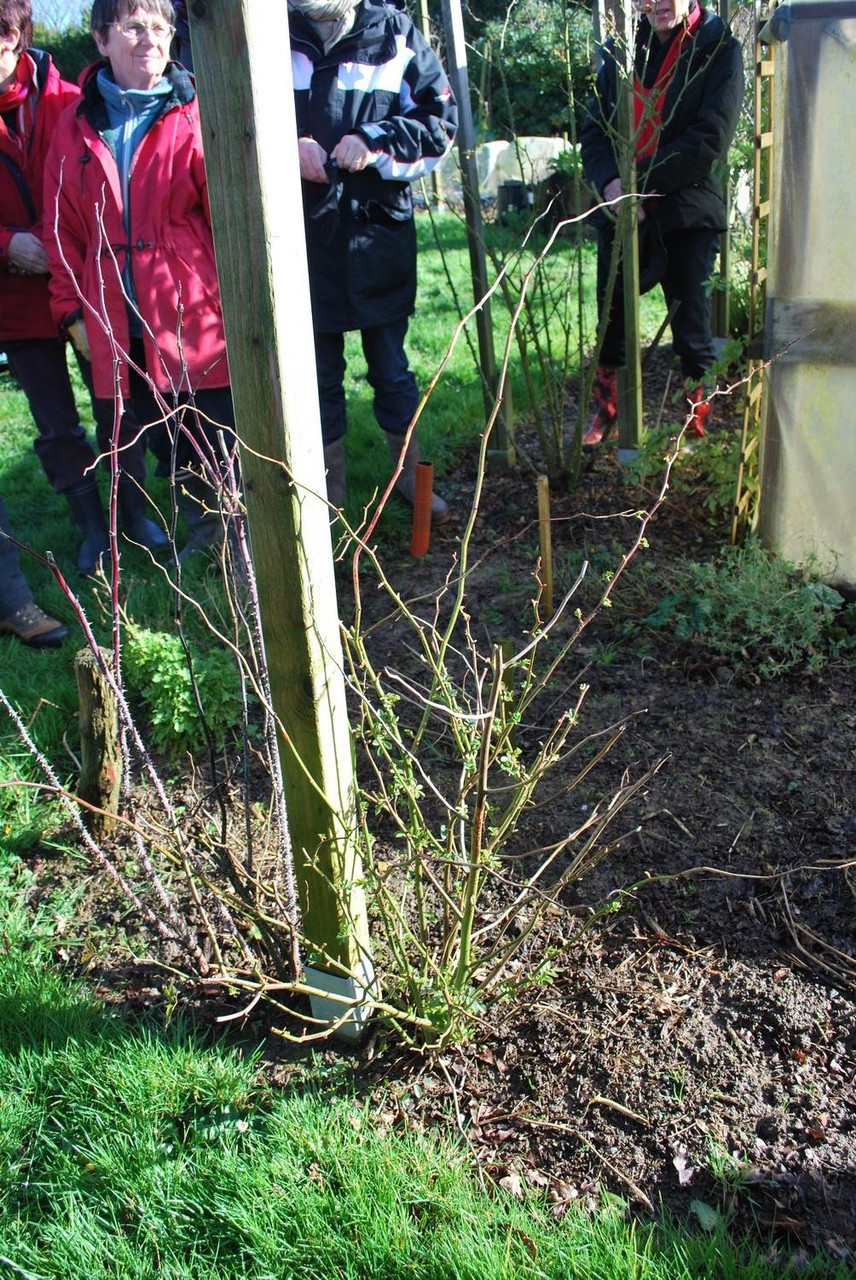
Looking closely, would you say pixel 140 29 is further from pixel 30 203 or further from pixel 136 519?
pixel 136 519

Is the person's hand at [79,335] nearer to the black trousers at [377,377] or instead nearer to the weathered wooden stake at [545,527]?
the black trousers at [377,377]

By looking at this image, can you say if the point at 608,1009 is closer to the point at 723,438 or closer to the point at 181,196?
the point at 723,438

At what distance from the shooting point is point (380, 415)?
4574mm

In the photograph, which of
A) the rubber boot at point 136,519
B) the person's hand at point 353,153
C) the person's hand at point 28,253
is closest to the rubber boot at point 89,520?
the rubber boot at point 136,519

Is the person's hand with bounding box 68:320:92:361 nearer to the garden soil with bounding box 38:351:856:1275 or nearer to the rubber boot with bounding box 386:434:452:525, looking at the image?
the rubber boot with bounding box 386:434:452:525

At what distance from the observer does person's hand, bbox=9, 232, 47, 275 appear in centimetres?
399

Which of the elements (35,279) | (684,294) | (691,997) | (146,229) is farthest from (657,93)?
(691,997)

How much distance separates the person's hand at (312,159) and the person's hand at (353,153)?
7 cm

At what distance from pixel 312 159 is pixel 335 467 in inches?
48.4

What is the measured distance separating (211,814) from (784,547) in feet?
7.42

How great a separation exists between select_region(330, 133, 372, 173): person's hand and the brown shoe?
7.02ft

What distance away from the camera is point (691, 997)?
7.81 ft

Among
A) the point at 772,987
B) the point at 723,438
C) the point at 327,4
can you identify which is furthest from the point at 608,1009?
the point at 327,4

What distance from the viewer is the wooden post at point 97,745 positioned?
3.01 meters
